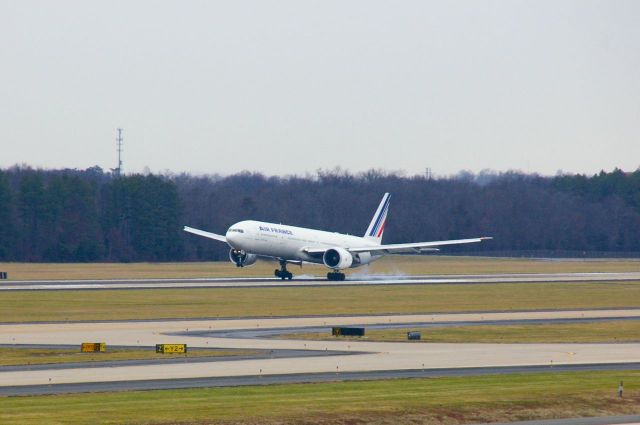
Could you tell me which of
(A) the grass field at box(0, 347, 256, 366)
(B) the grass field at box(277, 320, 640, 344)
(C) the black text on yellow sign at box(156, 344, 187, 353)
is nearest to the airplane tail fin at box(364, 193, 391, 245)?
(B) the grass field at box(277, 320, 640, 344)

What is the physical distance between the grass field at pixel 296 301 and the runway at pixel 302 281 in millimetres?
4677

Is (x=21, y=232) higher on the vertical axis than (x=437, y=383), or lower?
higher

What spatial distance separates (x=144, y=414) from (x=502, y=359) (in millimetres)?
18735

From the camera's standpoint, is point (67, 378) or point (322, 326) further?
point (322, 326)

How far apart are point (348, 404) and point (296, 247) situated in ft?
236

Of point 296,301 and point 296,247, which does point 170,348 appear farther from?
point 296,247

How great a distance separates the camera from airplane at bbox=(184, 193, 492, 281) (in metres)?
103

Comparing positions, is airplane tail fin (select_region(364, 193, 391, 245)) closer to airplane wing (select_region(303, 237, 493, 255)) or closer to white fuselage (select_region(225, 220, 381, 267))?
airplane wing (select_region(303, 237, 493, 255))

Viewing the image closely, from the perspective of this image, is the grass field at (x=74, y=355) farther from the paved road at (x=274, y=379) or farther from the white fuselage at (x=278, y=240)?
the white fuselage at (x=278, y=240)

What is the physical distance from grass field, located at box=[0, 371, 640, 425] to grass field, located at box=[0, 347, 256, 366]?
9.24 metres

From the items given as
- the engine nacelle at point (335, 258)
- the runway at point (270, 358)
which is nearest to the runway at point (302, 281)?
the engine nacelle at point (335, 258)

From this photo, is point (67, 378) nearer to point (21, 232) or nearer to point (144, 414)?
point (144, 414)

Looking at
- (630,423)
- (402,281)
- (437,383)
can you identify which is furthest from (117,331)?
(402,281)

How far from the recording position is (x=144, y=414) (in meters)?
32.2
